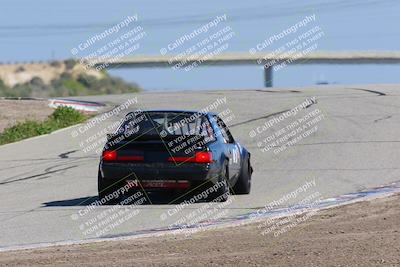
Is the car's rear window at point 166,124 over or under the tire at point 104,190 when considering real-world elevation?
over

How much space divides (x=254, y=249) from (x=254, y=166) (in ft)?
32.5

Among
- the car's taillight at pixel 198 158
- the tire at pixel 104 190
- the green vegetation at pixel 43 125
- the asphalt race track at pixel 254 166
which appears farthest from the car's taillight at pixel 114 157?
the green vegetation at pixel 43 125

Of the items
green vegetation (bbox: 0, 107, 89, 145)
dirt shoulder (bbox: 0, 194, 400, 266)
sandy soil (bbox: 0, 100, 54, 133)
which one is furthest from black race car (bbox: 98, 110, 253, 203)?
sandy soil (bbox: 0, 100, 54, 133)

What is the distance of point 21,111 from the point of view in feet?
112

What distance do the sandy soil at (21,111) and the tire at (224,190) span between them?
648 inches

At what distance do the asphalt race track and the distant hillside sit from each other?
46.3 feet

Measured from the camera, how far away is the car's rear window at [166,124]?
1446 centimetres

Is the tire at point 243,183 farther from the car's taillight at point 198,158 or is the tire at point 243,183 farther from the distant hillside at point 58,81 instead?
the distant hillside at point 58,81

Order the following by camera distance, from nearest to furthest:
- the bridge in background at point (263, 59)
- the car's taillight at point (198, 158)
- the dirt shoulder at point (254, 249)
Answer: the dirt shoulder at point (254, 249), the car's taillight at point (198, 158), the bridge in background at point (263, 59)

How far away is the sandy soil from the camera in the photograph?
3219cm

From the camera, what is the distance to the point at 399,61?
7169 cm

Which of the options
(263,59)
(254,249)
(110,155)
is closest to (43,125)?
(110,155)


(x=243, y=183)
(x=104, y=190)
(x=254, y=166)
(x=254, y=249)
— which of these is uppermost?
(x=104, y=190)

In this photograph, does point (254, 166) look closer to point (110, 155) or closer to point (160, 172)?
point (160, 172)
